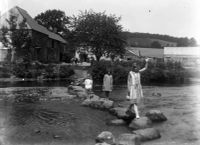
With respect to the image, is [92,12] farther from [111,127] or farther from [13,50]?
[111,127]

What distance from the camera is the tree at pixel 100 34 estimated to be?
212 ft

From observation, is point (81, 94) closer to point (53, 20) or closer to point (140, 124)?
point (140, 124)

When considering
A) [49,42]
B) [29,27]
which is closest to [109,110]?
[29,27]

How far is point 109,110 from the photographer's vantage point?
18.3 meters

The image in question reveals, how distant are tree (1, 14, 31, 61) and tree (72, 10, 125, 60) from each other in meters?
12.9

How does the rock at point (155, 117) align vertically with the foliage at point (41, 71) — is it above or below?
below

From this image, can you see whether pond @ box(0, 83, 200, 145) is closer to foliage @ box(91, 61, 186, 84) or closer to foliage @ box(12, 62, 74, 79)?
foliage @ box(91, 61, 186, 84)

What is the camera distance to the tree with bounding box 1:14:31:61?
54250 millimetres

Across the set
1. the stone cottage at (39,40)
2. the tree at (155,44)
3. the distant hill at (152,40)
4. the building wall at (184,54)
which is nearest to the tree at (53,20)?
the stone cottage at (39,40)

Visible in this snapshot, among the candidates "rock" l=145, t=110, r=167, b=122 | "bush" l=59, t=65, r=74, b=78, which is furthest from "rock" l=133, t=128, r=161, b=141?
"bush" l=59, t=65, r=74, b=78

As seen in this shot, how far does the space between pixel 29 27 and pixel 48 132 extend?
1918 inches

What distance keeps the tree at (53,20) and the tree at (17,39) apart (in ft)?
126

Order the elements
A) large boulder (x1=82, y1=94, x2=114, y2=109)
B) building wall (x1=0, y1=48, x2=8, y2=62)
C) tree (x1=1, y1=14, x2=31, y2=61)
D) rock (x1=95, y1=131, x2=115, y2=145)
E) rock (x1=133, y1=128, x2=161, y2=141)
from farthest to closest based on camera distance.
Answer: building wall (x1=0, y1=48, x2=8, y2=62)
tree (x1=1, y1=14, x2=31, y2=61)
large boulder (x1=82, y1=94, x2=114, y2=109)
rock (x1=133, y1=128, x2=161, y2=141)
rock (x1=95, y1=131, x2=115, y2=145)

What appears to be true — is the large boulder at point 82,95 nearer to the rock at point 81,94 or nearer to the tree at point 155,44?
the rock at point 81,94
